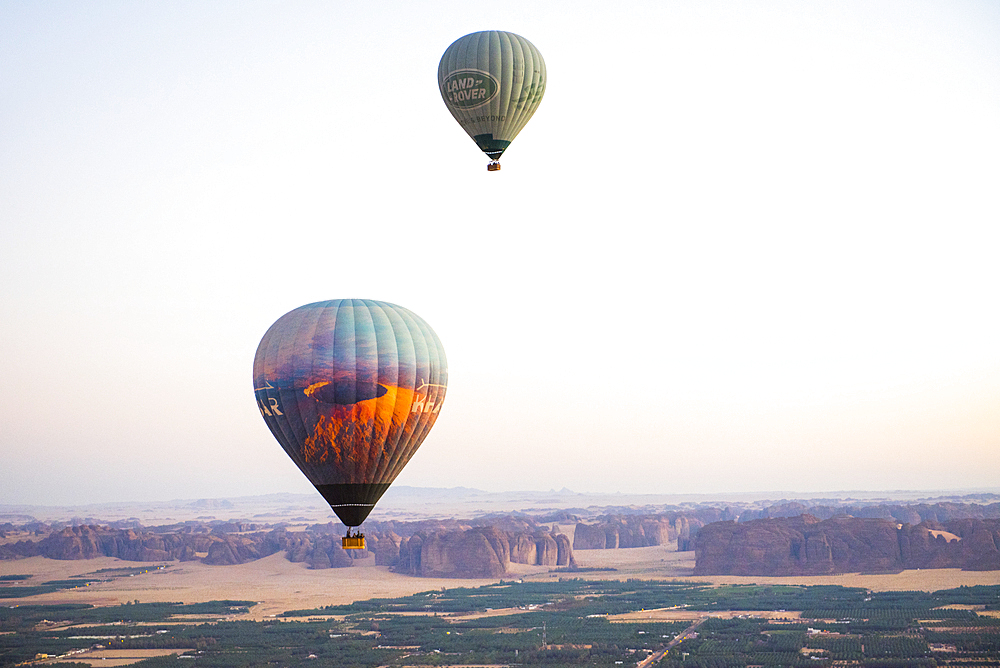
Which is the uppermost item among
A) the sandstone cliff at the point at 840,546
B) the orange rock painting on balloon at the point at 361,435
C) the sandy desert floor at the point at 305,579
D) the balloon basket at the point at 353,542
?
the orange rock painting on balloon at the point at 361,435

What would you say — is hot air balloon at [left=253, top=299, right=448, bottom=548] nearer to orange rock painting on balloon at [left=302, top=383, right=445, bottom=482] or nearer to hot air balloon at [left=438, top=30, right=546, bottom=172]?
orange rock painting on balloon at [left=302, top=383, right=445, bottom=482]

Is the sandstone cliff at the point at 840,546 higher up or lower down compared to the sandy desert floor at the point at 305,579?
higher up

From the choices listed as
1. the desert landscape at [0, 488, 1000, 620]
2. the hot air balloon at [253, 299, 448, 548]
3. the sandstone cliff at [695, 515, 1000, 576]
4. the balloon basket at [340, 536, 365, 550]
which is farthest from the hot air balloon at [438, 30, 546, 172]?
the sandstone cliff at [695, 515, 1000, 576]

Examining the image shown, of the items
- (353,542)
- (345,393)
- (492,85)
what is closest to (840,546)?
(492,85)

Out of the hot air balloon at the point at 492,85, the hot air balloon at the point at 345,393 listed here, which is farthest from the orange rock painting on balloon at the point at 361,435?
the hot air balloon at the point at 492,85

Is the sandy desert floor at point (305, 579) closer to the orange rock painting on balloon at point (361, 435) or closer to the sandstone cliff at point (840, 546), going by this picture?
the sandstone cliff at point (840, 546)

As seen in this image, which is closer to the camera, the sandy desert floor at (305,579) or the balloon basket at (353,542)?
the balloon basket at (353,542)

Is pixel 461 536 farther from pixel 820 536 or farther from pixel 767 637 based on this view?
pixel 767 637
